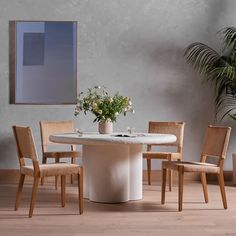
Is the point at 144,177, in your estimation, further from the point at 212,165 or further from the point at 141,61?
the point at 212,165

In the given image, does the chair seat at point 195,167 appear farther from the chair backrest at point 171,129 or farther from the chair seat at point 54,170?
the chair backrest at point 171,129

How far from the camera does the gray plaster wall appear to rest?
6.56 meters

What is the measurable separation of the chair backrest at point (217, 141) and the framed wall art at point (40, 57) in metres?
2.25

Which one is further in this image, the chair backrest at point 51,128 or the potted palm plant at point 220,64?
the potted palm plant at point 220,64

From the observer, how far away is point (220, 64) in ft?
21.4

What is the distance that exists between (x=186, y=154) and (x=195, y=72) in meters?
1.05

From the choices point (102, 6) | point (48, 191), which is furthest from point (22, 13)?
point (48, 191)

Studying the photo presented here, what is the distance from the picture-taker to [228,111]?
6566 millimetres

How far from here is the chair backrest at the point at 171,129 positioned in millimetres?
6070

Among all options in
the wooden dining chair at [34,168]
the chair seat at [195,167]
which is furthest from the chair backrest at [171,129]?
the wooden dining chair at [34,168]

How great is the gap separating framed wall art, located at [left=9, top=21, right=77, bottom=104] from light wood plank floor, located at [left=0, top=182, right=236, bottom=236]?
1.47 metres

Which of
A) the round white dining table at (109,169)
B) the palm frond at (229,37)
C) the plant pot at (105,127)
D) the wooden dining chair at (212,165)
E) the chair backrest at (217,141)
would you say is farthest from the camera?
the palm frond at (229,37)

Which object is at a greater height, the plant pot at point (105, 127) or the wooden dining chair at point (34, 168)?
the plant pot at point (105, 127)

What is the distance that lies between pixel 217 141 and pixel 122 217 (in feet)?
3.96
